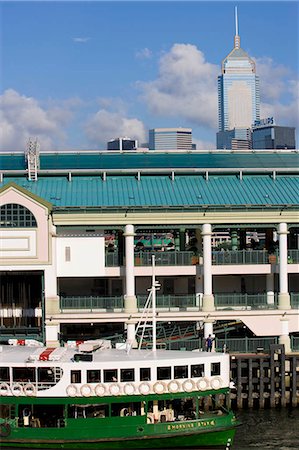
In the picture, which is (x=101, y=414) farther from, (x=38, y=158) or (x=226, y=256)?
(x=38, y=158)

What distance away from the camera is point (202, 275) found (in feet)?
255

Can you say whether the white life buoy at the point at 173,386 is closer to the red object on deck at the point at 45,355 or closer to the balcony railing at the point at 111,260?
the red object on deck at the point at 45,355

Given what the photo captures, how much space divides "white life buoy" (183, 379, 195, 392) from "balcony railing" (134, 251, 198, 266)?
2276 centimetres

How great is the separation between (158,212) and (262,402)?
56.1ft

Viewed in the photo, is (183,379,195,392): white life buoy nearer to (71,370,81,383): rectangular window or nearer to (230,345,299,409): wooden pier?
(71,370,81,383): rectangular window

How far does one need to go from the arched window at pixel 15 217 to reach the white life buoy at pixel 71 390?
72.9ft

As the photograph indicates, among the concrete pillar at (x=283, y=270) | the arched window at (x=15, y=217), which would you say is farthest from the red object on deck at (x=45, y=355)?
the concrete pillar at (x=283, y=270)

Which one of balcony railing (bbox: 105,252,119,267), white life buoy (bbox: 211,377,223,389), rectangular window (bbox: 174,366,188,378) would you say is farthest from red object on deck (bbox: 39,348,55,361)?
balcony railing (bbox: 105,252,119,267)

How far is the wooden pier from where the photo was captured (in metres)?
68.2

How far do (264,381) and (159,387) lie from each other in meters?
16.0

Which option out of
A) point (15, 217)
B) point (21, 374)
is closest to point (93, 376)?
point (21, 374)

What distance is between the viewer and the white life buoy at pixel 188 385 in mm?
54969

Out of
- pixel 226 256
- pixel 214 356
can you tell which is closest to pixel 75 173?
pixel 226 256

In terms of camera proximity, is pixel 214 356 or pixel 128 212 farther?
pixel 128 212
